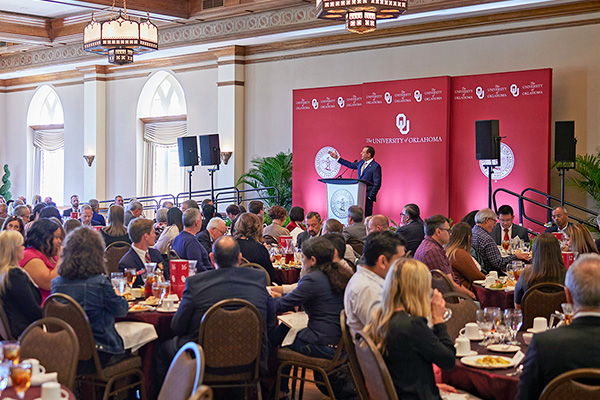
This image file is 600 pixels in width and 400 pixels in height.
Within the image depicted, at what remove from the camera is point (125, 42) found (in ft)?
34.9

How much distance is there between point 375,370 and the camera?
10.1 ft

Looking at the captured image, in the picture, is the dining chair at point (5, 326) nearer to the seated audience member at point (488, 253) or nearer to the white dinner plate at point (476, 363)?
the white dinner plate at point (476, 363)

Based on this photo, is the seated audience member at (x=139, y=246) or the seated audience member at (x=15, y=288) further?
the seated audience member at (x=139, y=246)

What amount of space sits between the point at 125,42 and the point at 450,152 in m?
5.58

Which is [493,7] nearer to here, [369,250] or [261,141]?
[261,141]

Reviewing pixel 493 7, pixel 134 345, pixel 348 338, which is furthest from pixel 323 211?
pixel 348 338

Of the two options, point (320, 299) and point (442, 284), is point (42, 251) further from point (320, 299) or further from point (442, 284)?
point (442, 284)

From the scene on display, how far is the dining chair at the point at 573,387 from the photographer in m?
2.67

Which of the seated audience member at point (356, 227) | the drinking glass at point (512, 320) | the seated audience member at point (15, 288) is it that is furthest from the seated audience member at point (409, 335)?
the seated audience member at point (356, 227)

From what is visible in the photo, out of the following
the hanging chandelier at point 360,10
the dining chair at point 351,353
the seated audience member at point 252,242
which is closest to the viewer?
the dining chair at point 351,353

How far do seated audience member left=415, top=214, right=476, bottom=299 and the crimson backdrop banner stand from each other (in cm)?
563

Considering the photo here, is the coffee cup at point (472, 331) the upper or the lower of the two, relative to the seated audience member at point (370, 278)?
lower

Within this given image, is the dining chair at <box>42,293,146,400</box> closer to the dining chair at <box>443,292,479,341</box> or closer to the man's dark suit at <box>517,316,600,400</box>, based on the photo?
the dining chair at <box>443,292,479,341</box>

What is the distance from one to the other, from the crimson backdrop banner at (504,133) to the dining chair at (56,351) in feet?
30.4
